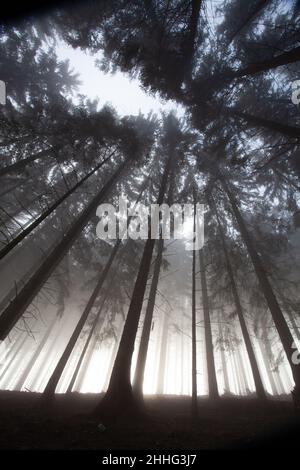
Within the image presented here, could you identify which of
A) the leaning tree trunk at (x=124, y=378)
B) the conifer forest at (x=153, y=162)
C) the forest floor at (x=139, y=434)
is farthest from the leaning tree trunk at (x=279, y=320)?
the leaning tree trunk at (x=124, y=378)

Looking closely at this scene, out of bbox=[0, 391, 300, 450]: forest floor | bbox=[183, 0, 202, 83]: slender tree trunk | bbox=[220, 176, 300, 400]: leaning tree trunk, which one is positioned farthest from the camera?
bbox=[220, 176, 300, 400]: leaning tree trunk

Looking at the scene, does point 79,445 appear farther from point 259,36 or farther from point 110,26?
point 259,36

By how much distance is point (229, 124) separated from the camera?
31.3 feet

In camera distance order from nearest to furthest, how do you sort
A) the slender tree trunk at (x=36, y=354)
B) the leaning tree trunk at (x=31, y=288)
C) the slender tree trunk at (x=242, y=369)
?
the leaning tree trunk at (x=31, y=288), the slender tree trunk at (x=36, y=354), the slender tree trunk at (x=242, y=369)

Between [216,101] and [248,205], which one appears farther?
[248,205]

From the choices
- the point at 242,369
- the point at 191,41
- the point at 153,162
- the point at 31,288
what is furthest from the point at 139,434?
the point at 242,369

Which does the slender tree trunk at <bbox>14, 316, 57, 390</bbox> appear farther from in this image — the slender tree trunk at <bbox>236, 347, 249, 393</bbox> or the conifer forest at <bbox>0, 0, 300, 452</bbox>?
the slender tree trunk at <bbox>236, 347, 249, 393</bbox>

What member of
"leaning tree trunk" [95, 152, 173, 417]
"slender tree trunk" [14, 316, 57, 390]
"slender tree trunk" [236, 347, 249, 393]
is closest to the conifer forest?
"leaning tree trunk" [95, 152, 173, 417]

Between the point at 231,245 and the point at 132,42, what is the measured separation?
1088 centimetres

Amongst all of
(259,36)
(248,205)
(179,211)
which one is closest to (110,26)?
(259,36)

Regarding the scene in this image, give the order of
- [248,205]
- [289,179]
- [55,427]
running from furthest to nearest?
[248,205] < [289,179] < [55,427]

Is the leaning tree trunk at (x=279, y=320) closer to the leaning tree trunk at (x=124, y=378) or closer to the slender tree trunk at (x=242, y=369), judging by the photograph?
the leaning tree trunk at (x=124, y=378)

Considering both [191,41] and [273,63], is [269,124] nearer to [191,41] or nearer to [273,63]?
[273,63]

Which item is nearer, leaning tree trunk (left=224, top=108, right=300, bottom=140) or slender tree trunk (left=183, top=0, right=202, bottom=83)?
slender tree trunk (left=183, top=0, right=202, bottom=83)
